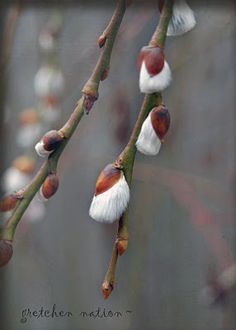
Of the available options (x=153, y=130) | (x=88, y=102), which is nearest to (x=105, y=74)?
(x=88, y=102)

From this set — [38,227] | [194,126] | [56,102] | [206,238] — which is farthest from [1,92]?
[206,238]

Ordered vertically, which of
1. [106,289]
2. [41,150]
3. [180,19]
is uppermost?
[180,19]

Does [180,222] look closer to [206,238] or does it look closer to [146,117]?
[206,238]

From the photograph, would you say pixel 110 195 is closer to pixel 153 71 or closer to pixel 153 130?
pixel 153 130

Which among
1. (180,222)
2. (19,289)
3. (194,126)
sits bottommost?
(19,289)

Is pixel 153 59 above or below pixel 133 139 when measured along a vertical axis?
above

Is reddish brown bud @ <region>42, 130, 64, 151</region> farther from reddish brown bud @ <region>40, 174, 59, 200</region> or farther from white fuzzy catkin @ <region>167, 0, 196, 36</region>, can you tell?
white fuzzy catkin @ <region>167, 0, 196, 36</region>
